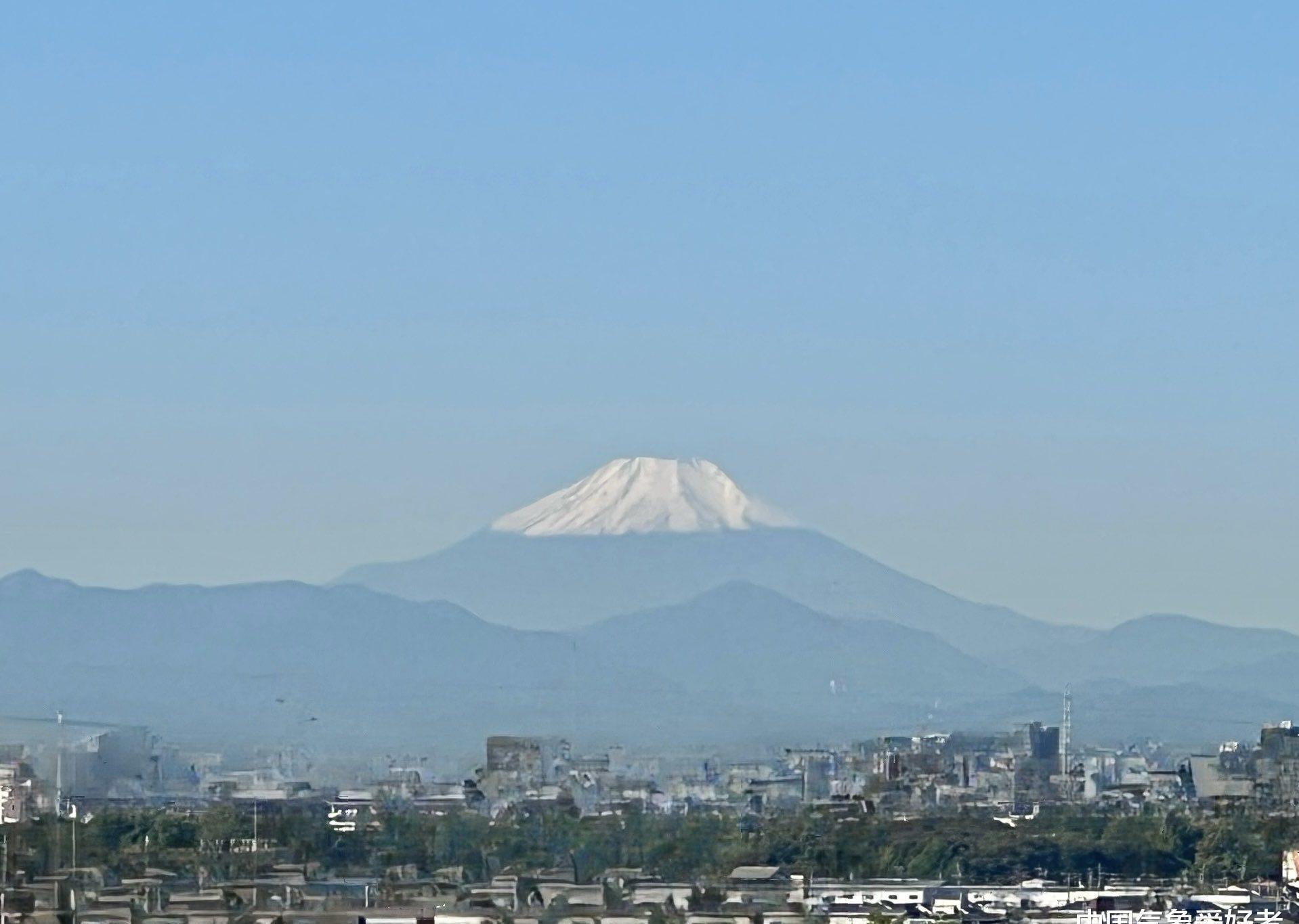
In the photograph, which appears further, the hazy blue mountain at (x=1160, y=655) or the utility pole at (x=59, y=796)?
the hazy blue mountain at (x=1160, y=655)

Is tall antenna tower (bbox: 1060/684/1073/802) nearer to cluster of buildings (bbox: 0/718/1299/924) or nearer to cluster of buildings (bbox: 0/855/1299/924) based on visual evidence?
cluster of buildings (bbox: 0/718/1299/924)

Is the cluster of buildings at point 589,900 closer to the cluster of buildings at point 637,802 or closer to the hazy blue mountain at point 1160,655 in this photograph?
the cluster of buildings at point 637,802

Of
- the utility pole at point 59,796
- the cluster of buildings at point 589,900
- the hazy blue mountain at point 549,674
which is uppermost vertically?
the hazy blue mountain at point 549,674

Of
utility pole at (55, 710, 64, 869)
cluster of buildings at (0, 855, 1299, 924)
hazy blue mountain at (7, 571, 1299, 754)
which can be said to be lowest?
cluster of buildings at (0, 855, 1299, 924)

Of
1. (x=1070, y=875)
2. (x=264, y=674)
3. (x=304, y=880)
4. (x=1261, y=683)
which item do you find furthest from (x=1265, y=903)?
(x=1261, y=683)

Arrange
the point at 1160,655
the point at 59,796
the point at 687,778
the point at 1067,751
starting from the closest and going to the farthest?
the point at 59,796 → the point at 687,778 → the point at 1067,751 → the point at 1160,655

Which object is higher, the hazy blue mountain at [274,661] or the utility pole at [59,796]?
the hazy blue mountain at [274,661]

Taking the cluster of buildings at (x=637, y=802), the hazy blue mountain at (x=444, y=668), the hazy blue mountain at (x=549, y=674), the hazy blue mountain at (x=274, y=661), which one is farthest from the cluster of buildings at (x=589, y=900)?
the hazy blue mountain at (x=274, y=661)

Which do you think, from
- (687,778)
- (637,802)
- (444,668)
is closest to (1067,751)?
(687,778)

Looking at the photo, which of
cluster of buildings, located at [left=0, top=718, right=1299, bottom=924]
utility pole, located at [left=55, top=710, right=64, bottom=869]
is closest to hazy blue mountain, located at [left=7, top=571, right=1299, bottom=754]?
cluster of buildings, located at [left=0, top=718, right=1299, bottom=924]

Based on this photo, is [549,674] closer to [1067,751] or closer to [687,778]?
[1067,751]

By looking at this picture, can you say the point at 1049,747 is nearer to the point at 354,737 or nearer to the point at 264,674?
the point at 354,737

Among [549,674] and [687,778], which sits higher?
[549,674]
